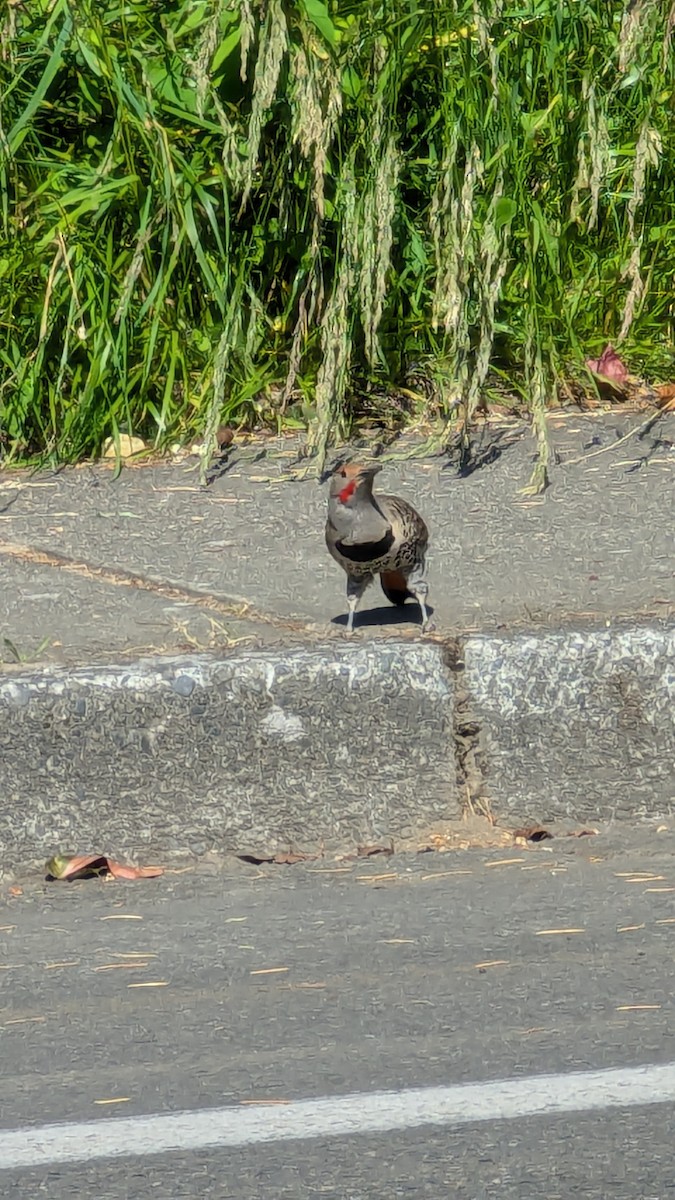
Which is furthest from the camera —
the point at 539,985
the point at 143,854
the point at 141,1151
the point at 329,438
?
the point at 329,438

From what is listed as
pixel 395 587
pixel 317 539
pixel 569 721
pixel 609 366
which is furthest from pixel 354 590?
pixel 609 366

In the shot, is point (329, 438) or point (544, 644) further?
point (329, 438)

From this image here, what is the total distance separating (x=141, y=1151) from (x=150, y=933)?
816 millimetres

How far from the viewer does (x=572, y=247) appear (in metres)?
5.88

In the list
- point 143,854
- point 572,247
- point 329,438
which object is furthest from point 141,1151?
point 572,247

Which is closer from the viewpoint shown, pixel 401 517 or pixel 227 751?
pixel 227 751

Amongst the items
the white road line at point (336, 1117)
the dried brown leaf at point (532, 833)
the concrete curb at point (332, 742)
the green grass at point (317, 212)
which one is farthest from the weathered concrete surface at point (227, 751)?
the green grass at point (317, 212)

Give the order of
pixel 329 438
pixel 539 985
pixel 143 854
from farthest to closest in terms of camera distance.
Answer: pixel 329 438 < pixel 143 854 < pixel 539 985

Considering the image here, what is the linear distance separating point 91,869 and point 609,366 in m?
2.79

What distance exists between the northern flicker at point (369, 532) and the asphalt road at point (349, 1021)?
27.2 inches

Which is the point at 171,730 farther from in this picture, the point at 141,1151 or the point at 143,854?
the point at 141,1151

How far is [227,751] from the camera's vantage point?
3943mm

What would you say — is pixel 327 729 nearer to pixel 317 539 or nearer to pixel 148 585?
pixel 148 585

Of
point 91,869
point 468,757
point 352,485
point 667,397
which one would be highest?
point 352,485
